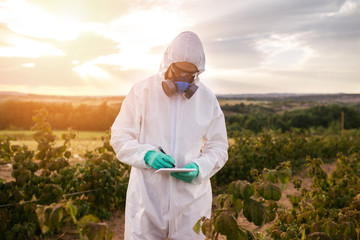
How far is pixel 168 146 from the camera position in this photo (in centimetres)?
191

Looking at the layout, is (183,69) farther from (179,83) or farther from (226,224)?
(226,224)

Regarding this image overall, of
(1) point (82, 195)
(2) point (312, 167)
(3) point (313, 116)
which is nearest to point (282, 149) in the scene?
(2) point (312, 167)

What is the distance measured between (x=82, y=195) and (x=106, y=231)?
3.06 m

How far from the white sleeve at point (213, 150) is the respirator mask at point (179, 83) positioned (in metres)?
0.28

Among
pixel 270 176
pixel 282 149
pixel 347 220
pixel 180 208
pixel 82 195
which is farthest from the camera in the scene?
pixel 282 149

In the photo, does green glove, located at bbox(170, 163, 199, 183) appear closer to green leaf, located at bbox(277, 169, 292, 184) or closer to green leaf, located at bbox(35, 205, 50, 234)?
green leaf, located at bbox(277, 169, 292, 184)

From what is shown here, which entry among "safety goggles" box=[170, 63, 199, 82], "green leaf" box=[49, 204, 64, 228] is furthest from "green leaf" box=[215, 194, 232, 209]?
"safety goggles" box=[170, 63, 199, 82]

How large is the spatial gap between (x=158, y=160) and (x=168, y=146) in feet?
0.62

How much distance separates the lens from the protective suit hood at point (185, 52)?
1.97 metres

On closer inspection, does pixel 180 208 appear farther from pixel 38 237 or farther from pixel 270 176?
pixel 38 237

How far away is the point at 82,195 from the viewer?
3754 mm

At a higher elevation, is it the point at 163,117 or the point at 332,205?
the point at 163,117

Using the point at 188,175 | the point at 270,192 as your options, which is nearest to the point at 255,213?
the point at 270,192

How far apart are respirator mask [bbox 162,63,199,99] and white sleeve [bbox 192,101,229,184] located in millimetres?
285
